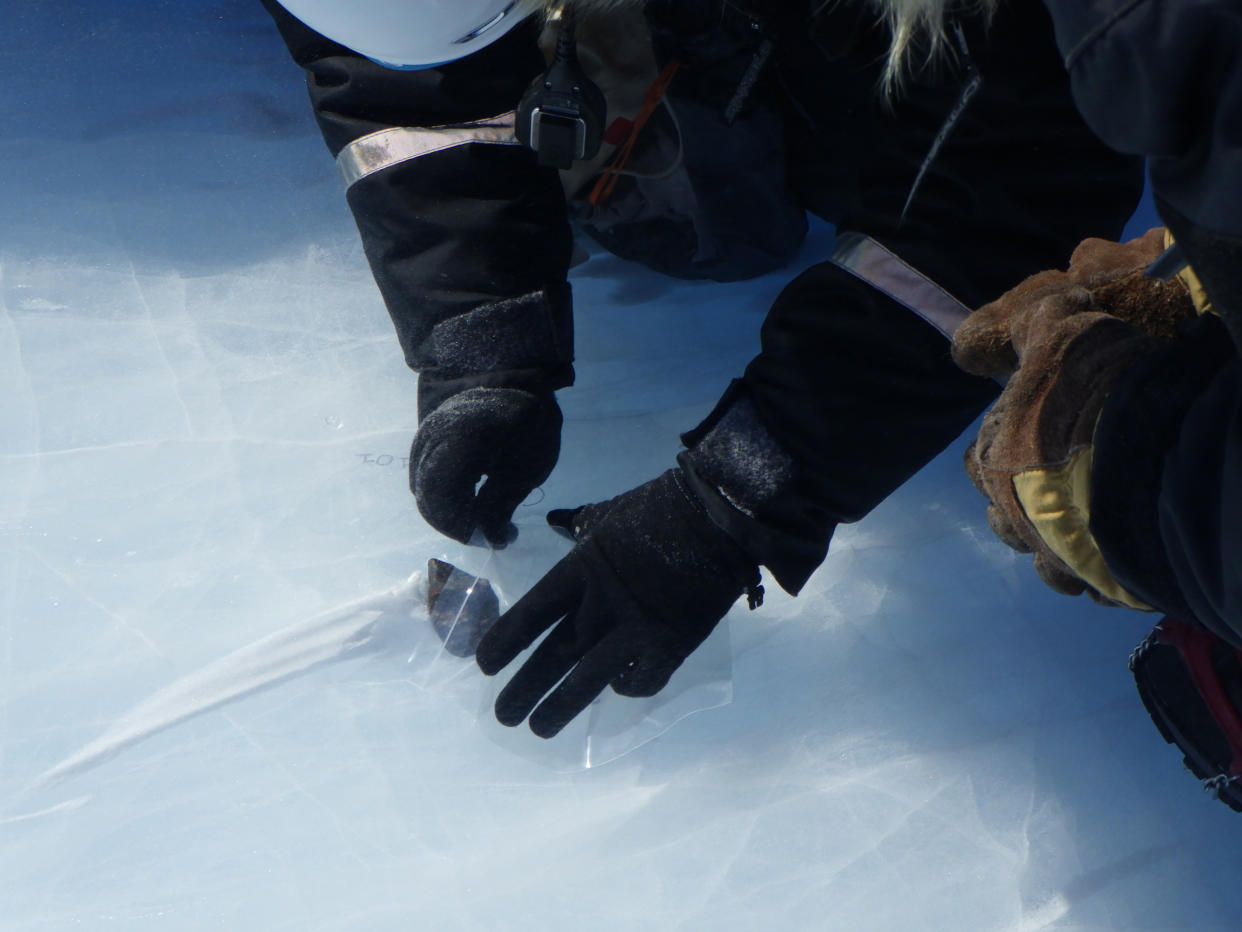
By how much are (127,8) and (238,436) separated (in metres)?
0.78

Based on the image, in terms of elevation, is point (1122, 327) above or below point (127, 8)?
above

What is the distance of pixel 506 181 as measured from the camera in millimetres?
1004

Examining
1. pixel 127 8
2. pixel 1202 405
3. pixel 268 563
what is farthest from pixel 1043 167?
pixel 127 8

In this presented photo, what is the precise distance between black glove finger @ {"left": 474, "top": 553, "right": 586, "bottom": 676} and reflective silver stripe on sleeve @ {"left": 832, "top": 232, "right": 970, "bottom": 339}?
37cm

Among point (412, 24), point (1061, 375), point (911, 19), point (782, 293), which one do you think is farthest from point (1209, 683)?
point (412, 24)

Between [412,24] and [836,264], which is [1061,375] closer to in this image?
[836,264]

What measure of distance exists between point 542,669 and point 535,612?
62 mm

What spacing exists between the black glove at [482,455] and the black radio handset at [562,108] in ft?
0.78

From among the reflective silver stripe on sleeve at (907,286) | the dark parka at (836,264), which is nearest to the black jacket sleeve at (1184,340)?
the dark parka at (836,264)

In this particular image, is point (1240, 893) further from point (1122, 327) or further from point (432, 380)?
point (432, 380)

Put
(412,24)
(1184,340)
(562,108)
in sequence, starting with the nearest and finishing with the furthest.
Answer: (1184,340)
(412,24)
(562,108)

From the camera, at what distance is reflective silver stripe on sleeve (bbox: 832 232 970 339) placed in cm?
83

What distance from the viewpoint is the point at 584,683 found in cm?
92

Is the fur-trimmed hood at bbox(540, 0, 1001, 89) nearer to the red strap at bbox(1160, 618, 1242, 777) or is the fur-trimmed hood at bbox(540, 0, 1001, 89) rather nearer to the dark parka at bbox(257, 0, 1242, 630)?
the dark parka at bbox(257, 0, 1242, 630)
